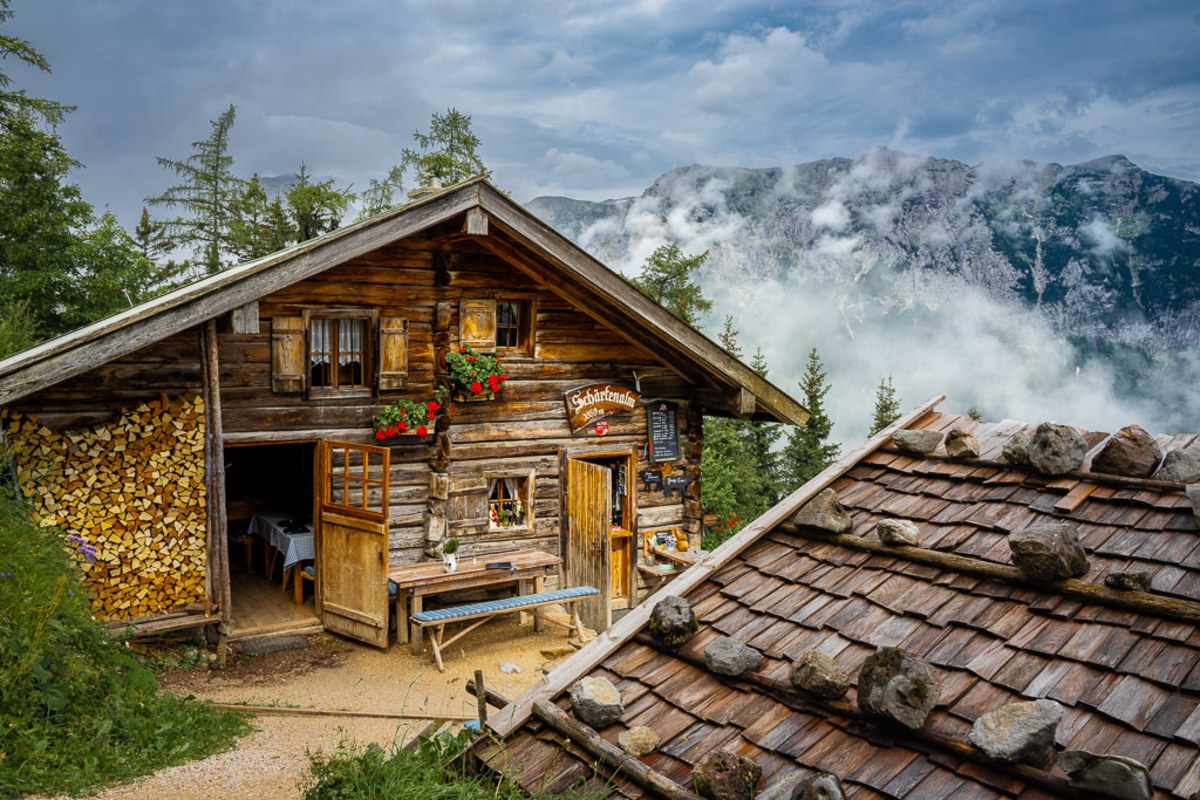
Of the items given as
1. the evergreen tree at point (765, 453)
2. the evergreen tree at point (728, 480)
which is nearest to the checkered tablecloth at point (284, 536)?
the evergreen tree at point (728, 480)

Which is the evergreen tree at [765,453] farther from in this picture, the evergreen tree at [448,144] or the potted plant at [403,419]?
the potted plant at [403,419]

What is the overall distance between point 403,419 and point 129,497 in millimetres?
3011

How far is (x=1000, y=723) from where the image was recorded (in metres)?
2.28

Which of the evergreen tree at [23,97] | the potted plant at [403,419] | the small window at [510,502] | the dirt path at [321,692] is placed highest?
the evergreen tree at [23,97]

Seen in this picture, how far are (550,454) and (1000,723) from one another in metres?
9.09

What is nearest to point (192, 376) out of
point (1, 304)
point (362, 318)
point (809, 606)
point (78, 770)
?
point (362, 318)

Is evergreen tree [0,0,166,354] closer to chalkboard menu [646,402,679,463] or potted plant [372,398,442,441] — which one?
potted plant [372,398,442,441]

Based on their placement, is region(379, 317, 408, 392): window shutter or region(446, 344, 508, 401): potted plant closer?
region(379, 317, 408, 392): window shutter

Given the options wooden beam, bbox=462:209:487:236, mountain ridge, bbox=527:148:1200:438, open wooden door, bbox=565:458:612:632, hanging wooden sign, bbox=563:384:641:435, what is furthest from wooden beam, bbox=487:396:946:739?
mountain ridge, bbox=527:148:1200:438

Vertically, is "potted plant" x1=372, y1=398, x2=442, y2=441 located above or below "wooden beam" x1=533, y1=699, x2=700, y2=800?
above

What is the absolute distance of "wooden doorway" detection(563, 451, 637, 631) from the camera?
10.7m

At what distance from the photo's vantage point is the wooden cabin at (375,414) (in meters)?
8.34

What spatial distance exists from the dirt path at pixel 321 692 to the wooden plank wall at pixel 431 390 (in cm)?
133

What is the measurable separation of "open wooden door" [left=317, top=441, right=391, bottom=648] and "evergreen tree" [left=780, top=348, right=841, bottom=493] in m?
18.9
